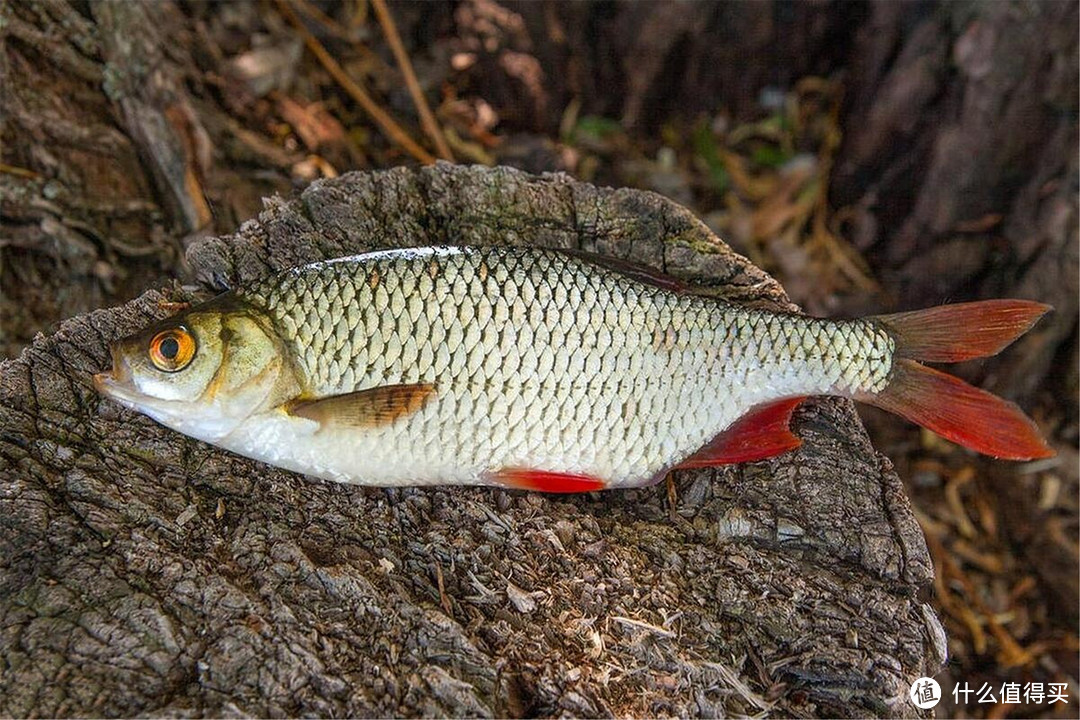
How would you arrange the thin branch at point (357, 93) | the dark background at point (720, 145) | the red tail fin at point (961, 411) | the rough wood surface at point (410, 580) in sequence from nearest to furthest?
1. the rough wood surface at point (410, 580)
2. the red tail fin at point (961, 411)
3. the dark background at point (720, 145)
4. the thin branch at point (357, 93)

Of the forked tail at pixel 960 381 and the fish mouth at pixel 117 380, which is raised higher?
the fish mouth at pixel 117 380

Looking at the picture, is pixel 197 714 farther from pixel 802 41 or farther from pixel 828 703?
pixel 802 41

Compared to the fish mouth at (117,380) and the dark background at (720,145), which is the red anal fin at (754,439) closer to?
the fish mouth at (117,380)

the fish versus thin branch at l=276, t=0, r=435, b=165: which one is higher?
thin branch at l=276, t=0, r=435, b=165

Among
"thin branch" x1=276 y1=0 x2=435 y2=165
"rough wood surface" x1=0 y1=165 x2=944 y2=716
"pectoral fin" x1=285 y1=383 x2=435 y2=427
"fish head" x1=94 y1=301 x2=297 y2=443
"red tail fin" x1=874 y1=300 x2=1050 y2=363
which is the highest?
"thin branch" x1=276 y1=0 x2=435 y2=165

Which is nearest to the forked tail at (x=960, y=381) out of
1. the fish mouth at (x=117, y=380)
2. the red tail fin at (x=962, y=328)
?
the red tail fin at (x=962, y=328)

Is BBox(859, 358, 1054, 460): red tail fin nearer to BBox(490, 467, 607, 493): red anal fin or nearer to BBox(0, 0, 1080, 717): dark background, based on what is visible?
BBox(490, 467, 607, 493): red anal fin

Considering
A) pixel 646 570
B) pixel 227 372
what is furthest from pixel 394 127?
pixel 646 570

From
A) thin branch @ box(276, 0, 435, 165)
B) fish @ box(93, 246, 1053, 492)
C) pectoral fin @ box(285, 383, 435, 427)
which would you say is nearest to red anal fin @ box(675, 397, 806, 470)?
fish @ box(93, 246, 1053, 492)
